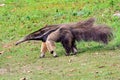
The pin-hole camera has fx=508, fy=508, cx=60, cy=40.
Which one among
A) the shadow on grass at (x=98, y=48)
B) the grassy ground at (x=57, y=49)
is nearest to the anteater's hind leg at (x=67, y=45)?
the grassy ground at (x=57, y=49)

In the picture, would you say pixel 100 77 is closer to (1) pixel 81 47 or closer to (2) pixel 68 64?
(2) pixel 68 64

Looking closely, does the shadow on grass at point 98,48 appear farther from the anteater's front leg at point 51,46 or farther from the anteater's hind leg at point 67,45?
the anteater's front leg at point 51,46

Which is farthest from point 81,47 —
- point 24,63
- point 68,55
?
point 24,63

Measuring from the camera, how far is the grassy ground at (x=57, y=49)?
405 inches

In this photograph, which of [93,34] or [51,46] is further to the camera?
[51,46]

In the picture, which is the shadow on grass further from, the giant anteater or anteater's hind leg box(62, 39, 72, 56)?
anteater's hind leg box(62, 39, 72, 56)

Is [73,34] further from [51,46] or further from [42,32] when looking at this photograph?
[42,32]

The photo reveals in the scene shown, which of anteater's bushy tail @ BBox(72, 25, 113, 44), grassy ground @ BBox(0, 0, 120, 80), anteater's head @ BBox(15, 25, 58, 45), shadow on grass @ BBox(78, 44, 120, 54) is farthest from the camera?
anteater's head @ BBox(15, 25, 58, 45)

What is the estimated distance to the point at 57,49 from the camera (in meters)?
13.4

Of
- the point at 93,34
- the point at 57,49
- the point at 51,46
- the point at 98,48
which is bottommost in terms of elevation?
the point at 57,49

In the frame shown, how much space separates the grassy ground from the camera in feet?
33.7

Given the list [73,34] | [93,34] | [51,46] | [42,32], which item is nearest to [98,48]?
[93,34]

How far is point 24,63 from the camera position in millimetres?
12156

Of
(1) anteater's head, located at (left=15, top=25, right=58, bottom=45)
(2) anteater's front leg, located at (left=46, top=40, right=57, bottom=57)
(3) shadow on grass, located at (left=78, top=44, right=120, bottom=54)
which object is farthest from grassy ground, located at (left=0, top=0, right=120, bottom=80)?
(1) anteater's head, located at (left=15, top=25, right=58, bottom=45)
